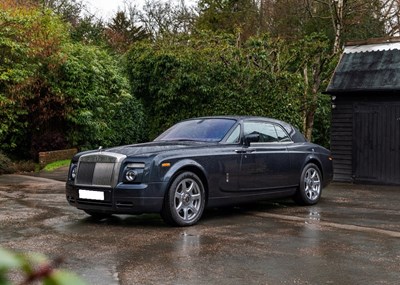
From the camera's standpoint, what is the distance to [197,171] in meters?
8.18

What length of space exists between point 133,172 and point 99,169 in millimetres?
587

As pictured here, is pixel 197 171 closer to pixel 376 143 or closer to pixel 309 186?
pixel 309 186

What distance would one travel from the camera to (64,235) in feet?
23.7

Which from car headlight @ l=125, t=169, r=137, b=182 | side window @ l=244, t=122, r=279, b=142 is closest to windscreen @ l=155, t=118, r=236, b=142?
side window @ l=244, t=122, r=279, b=142

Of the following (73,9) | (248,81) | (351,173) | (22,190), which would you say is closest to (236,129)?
(22,190)

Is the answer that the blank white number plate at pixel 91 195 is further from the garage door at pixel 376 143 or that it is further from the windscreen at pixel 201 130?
Result: the garage door at pixel 376 143

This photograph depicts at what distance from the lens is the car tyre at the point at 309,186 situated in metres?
10.0

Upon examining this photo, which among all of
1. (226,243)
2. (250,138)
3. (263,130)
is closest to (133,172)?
(226,243)

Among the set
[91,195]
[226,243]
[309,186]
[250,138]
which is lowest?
[226,243]

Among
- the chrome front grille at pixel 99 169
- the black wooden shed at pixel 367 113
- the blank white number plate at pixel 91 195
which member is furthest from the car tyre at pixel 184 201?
the black wooden shed at pixel 367 113

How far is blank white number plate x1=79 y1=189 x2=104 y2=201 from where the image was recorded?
785cm

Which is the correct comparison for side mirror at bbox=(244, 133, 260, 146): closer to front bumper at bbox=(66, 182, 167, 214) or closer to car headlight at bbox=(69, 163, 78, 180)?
front bumper at bbox=(66, 182, 167, 214)

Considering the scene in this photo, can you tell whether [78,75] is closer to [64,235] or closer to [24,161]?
[24,161]

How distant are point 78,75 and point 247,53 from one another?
18.0ft
